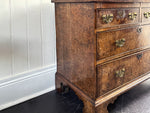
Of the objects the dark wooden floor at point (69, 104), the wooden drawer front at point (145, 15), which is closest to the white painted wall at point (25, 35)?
the dark wooden floor at point (69, 104)

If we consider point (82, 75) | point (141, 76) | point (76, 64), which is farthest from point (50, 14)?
point (141, 76)

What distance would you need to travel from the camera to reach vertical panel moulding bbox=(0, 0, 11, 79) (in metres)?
1.24

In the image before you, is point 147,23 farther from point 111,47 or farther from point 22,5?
point 22,5

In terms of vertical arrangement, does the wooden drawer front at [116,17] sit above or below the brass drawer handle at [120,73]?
above

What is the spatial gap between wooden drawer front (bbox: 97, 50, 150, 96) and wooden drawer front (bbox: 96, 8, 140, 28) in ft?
0.89

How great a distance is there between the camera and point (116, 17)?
108 centimetres

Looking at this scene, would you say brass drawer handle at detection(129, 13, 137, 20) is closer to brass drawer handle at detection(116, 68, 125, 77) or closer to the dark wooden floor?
brass drawer handle at detection(116, 68, 125, 77)

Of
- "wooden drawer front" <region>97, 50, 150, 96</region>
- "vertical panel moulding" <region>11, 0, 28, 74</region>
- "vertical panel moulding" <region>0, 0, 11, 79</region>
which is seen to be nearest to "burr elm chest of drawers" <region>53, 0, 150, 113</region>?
"wooden drawer front" <region>97, 50, 150, 96</region>

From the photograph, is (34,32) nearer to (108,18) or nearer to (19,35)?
(19,35)

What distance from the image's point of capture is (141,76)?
141 centimetres

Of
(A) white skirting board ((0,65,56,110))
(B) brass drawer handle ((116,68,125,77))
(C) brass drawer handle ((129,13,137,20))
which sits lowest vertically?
(A) white skirting board ((0,65,56,110))

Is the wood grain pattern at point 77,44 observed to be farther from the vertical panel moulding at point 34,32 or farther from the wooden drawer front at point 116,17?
the vertical panel moulding at point 34,32

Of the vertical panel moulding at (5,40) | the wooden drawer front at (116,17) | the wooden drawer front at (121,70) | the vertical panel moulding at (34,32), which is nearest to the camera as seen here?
the wooden drawer front at (116,17)

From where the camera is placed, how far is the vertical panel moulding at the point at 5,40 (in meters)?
1.24
